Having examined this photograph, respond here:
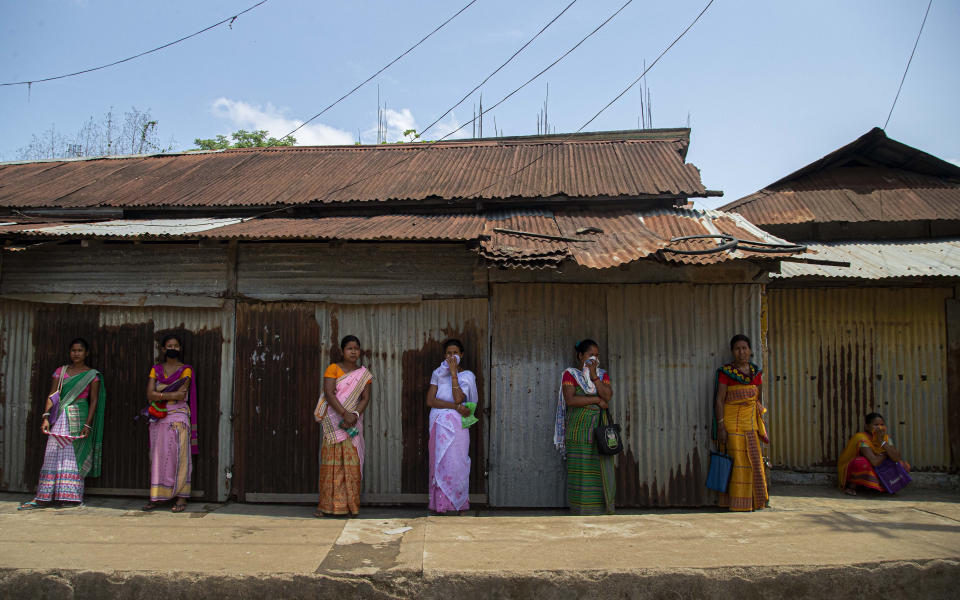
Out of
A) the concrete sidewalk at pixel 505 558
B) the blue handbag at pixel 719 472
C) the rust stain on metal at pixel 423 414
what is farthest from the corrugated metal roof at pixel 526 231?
the concrete sidewalk at pixel 505 558

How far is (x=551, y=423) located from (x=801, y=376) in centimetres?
352

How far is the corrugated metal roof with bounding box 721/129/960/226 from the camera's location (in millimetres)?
8070

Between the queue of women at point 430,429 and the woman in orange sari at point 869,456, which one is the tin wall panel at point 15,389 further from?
the woman in orange sari at point 869,456

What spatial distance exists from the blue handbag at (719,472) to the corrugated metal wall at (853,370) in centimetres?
214

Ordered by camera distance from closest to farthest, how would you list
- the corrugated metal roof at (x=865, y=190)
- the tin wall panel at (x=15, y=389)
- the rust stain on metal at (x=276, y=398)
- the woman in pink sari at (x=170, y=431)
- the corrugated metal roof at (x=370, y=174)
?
the woman in pink sari at (x=170, y=431), the rust stain on metal at (x=276, y=398), the tin wall panel at (x=15, y=389), the corrugated metal roof at (x=370, y=174), the corrugated metal roof at (x=865, y=190)

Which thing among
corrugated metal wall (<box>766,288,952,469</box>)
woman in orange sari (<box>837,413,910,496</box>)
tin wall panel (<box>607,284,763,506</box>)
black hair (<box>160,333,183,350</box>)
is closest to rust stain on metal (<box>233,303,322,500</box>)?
black hair (<box>160,333,183,350</box>)

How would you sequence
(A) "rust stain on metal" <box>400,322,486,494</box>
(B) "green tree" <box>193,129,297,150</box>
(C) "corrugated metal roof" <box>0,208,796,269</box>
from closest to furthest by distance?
(C) "corrugated metal roof" <box>0,208,796,269</box> < (A) "rust stain on metal" <box>400,322,486,494</box> < (B) "green tree" <box>193,129,297,150</box>

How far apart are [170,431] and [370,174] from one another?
12.7 ft

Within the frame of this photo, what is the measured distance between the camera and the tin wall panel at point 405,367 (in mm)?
5965

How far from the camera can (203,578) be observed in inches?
140

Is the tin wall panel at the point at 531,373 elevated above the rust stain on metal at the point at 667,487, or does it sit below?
above

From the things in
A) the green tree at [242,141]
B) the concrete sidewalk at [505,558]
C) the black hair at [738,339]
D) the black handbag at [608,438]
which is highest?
the green tree at [242,141]

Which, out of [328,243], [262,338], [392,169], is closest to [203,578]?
[262,338]

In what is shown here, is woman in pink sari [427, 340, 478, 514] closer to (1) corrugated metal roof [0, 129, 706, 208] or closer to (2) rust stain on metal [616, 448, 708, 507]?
(2) rust stain on metal [616, 448, 708, 507]
